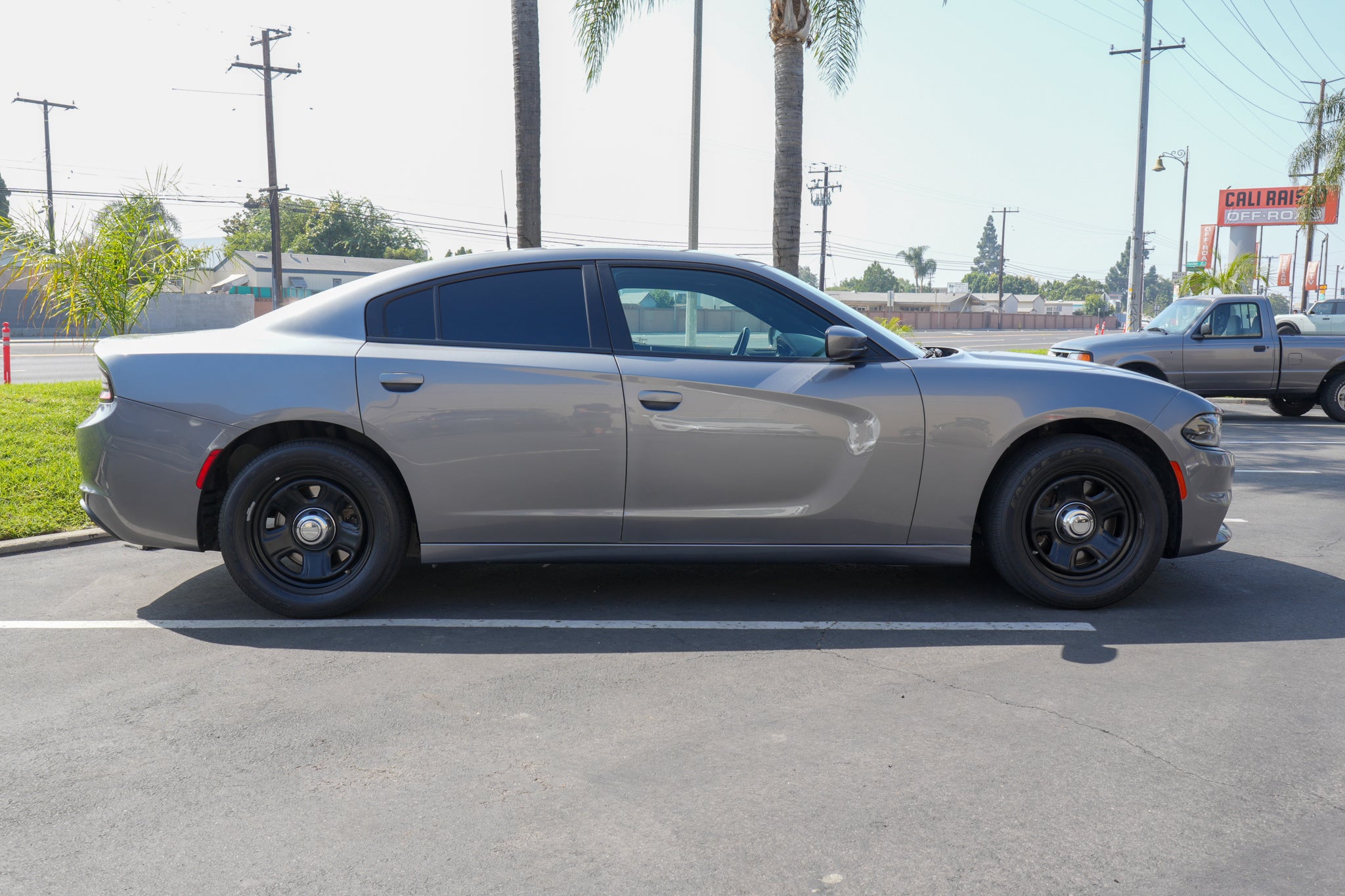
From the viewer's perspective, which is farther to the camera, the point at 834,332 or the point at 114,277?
the point at 114,277

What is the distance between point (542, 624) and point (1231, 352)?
1247cm

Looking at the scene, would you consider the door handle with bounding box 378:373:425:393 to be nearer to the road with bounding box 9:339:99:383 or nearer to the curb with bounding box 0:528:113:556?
the curb with bounding box 0:528:113:556

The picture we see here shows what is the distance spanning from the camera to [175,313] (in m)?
51.0

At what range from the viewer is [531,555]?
463 cm

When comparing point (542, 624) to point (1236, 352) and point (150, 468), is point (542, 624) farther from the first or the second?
point (1236, 352)

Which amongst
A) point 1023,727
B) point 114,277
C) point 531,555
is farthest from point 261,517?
point 114,277

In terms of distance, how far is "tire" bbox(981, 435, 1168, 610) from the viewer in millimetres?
4723

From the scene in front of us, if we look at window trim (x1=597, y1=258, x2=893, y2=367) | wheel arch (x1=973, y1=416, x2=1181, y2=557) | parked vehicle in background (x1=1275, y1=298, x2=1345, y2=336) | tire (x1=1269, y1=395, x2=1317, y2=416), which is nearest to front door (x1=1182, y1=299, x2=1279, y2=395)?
parked vehicle in background (x1=1275, y1=298, x2=1345, y2=336)

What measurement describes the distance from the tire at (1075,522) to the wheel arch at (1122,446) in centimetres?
4

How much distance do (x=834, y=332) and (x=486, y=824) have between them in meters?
2.64

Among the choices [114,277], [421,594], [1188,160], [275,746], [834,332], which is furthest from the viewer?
[1188,160]

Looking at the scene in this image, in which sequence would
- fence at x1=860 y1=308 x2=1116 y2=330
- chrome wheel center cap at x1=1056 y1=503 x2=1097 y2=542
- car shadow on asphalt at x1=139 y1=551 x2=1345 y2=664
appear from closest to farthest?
1. car shadow on asphalt at x1=139 y1=551 x2=1345 y2=664
2. chrome wheel center cap at x1=1056 y1=503 x2=1097 y2=542
3. fence at x1=860 y1=308 x2=1116 y2=330

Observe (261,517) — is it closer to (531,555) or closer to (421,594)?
(421,594)

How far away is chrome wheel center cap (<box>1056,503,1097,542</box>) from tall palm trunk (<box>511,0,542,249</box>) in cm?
824
